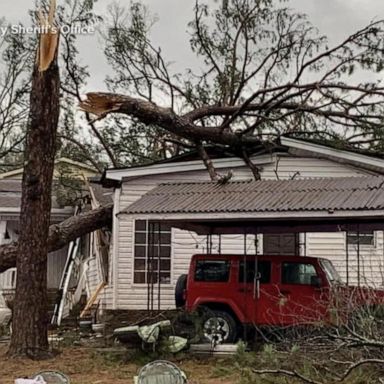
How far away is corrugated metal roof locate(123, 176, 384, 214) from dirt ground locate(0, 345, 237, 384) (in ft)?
9.48

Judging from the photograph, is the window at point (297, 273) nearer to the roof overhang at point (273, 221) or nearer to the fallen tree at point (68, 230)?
the roof overhang at point (273, 221)

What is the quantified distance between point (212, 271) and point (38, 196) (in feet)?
12.1

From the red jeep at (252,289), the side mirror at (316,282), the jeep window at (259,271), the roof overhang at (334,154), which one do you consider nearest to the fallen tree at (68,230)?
the red jeep at (252,289)

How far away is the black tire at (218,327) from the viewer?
1252 cm

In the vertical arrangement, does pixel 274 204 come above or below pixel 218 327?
above

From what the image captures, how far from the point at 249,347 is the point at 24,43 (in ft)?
49.2

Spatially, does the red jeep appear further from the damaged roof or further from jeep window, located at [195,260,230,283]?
the damaged roof

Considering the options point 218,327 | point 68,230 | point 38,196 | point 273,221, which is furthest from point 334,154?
point 38,196

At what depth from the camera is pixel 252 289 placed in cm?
1314

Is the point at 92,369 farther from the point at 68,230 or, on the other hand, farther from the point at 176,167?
the point at 176,167

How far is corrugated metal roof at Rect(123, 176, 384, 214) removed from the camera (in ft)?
40.5

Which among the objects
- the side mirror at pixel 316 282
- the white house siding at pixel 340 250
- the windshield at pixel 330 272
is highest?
the white house siding at pixel 340 250

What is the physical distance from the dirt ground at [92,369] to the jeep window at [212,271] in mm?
2089

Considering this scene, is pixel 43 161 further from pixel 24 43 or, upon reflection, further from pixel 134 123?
pixel 24 43
